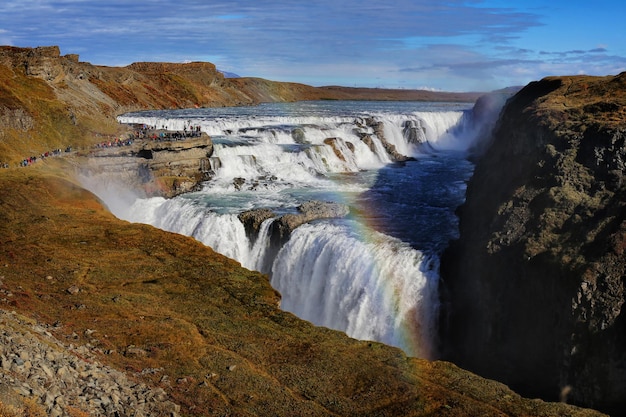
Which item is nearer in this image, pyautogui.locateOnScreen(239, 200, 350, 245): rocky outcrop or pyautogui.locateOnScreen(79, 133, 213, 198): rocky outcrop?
pyautogui.locateOnScreen(239, 200, 350, 245): rocky outcrop

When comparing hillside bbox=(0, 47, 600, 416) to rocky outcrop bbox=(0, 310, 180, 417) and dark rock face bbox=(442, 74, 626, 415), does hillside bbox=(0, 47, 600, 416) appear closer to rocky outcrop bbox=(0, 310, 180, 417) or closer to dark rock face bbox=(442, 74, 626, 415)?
rocky outcrop bbox=(0, 310, 180, 417)

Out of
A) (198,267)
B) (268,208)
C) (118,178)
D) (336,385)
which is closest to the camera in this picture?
(336,385)

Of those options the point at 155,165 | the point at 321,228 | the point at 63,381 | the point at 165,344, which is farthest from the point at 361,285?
the point at 155,165

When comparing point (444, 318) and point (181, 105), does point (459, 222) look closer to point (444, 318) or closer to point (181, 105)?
point (444, 318)

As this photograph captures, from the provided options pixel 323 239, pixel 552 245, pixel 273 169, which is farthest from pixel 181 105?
pixel 552 245

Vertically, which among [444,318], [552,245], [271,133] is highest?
[271,133]

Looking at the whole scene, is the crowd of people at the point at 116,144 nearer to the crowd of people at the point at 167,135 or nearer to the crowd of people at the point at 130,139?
the crowd of people at the point at 130,139

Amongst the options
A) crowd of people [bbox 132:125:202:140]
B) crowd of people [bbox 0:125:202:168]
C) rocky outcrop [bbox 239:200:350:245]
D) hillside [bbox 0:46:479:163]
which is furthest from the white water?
hillside [bbox 0:46:479:163]
